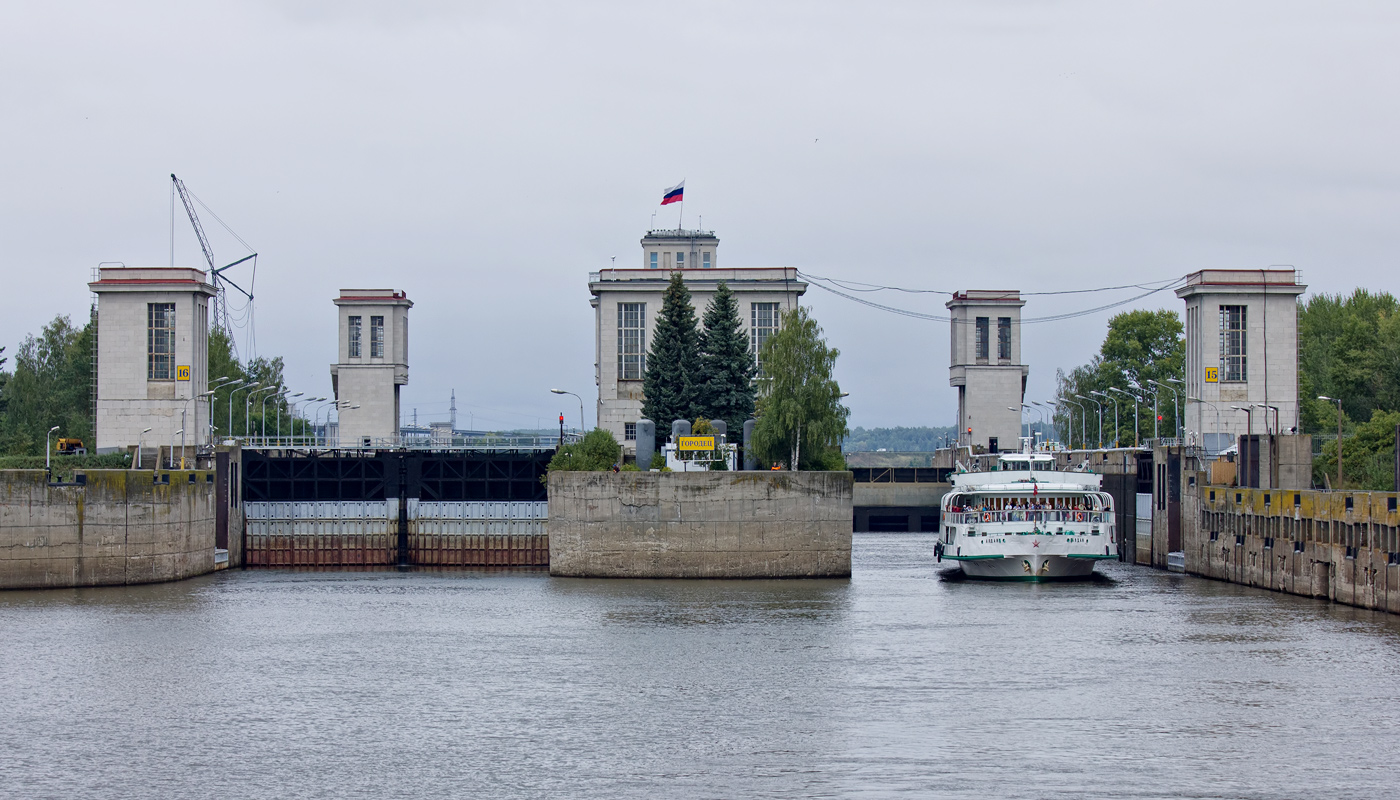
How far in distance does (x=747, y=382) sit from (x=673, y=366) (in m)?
4.96

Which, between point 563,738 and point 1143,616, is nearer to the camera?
point 563,738

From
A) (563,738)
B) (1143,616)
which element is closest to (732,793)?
(563,738)

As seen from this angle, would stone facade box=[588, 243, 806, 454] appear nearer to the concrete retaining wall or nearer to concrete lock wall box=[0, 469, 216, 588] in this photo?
the concrete retaining wall

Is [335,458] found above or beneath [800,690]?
above

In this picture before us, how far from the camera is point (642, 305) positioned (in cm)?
11225

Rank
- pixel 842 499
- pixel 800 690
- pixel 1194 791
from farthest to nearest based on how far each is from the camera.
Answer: pixel 842 499 < pixel 800 690 < pixel 1194 791

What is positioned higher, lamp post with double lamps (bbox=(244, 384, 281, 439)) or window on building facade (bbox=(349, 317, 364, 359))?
window on building facade (bbox=(349, 317, 364, 359))

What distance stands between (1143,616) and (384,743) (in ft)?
109

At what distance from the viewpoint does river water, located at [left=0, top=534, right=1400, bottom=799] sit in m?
34.2

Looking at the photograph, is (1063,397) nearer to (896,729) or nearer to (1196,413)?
(1196,413)

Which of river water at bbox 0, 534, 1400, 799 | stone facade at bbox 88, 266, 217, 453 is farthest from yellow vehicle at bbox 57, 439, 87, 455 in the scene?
river water at bbox 0, 534, 1400, 799

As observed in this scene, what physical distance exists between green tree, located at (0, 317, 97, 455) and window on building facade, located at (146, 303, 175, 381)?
17.9 m

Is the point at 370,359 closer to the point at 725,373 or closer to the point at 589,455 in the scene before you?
the point at 725,373

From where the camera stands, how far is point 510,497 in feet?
A: 275
